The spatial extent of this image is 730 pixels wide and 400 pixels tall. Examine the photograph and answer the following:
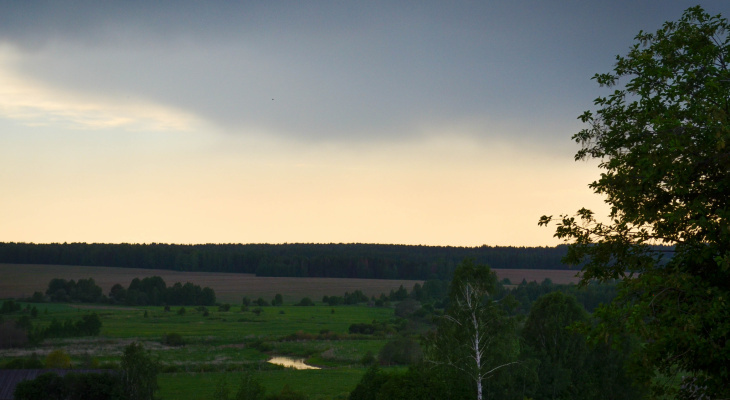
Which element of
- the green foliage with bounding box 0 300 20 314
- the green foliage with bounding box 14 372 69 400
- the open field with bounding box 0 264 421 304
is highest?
the open field with bounding box 0 264 421 304

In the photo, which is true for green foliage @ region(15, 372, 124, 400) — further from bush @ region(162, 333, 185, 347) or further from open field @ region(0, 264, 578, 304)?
open field @ region(0, 264, 578, 304)

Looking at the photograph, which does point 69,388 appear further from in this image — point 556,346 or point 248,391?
point 556,346

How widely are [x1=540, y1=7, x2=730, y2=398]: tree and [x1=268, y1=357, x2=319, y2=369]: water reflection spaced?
242ft

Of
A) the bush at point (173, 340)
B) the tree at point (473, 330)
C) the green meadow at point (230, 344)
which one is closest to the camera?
the tree at point (473, 330)

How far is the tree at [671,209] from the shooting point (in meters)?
13.1

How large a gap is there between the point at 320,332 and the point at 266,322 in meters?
20.3

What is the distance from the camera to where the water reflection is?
87.4 m

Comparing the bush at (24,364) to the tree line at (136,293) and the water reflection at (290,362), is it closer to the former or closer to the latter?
the water reflection at (290,362)

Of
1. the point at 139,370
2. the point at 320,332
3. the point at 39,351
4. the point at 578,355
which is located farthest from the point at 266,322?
the point at 578,355

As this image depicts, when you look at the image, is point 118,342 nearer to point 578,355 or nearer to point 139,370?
point 139,370

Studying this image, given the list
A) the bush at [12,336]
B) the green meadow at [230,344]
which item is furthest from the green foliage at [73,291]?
the bush at [12,336]

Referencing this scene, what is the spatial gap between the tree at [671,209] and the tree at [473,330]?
70.8 feet

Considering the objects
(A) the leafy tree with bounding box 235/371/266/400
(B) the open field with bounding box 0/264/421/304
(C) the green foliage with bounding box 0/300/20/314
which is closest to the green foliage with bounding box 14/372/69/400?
(A) the leafy tree with bounding box 235/371/266/400

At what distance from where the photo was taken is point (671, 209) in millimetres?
14867
